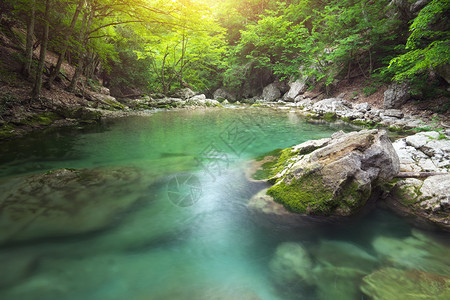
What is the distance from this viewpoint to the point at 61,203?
11.5 ft

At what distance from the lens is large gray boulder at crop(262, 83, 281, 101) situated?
86.5 feet

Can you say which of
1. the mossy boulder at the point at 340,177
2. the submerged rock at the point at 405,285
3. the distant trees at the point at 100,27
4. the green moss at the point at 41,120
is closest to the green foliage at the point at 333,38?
the distant trees at the point at 100,27

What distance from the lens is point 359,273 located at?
2.44 metres

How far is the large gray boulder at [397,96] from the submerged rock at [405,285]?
42.3 ft

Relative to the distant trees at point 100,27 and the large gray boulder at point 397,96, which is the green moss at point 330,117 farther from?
the distant trees at point 100,27

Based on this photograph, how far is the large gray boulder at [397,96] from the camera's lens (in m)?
11.5

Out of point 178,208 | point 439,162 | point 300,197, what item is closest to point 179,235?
point 178,208

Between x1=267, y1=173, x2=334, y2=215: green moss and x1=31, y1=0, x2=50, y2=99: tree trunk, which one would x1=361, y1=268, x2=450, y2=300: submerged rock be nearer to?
x1=267, y1=173, x2=334, y2=215: green moss

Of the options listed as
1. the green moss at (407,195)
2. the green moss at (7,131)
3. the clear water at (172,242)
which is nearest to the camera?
the clear water at (172,242)

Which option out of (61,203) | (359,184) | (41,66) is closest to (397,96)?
(359,184)

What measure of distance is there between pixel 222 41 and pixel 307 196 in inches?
847

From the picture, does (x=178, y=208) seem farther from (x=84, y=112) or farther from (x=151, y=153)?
(x=84, y=112)

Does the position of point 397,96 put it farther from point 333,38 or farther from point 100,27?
point 100,27

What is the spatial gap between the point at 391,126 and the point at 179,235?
37.3ft
